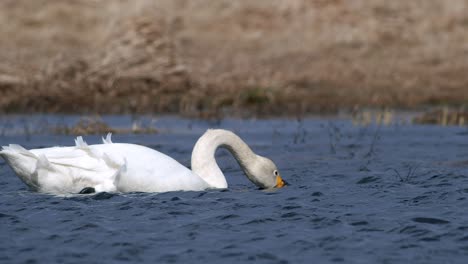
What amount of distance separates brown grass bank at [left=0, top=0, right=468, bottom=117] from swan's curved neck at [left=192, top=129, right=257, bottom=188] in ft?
28.4

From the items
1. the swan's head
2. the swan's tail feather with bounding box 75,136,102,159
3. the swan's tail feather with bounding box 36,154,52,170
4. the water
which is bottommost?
the water

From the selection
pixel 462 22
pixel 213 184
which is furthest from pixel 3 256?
pixel 462 22

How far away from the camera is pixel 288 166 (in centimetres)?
1244

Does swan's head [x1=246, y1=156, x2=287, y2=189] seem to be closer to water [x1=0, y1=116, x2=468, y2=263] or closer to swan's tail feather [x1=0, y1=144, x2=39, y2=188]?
water [x1=0, y1=116, x2=468, y2=263]

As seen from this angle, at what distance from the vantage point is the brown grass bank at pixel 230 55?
2111 cm

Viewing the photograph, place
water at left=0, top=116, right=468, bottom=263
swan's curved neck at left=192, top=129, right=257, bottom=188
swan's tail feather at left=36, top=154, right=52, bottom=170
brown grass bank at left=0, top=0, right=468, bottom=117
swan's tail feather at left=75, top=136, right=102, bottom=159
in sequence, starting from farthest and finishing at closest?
1. brown grass bank at left=0, top=0, right=468, bottom=117
2. swan's curved neck at left=192, top=129, right=257, bottom=188
3. swan's tail feather at left=75, top=136, right=102, bottom=159
4. swan's tail feather at left=36, top=154, right=52, bottom=170
5. water at left=0, top=116, right=468, bottom=263

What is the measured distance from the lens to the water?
7.07 m

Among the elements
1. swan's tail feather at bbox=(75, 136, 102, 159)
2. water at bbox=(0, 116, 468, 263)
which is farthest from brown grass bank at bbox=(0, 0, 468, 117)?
swan's tail feather at bbox=(75, 136, 102, 159)

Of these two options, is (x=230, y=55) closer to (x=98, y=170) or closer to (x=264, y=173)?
(x=264, y=173)

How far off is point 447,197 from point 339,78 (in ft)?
49.3

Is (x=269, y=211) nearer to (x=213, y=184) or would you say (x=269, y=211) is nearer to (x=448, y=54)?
(x=213, y=184)

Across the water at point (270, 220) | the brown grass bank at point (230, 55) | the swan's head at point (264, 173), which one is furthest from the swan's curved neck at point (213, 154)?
the brown grass bank at point (230, 55)

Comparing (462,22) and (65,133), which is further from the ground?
(462,22)

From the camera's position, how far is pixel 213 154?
10273 millimetres
